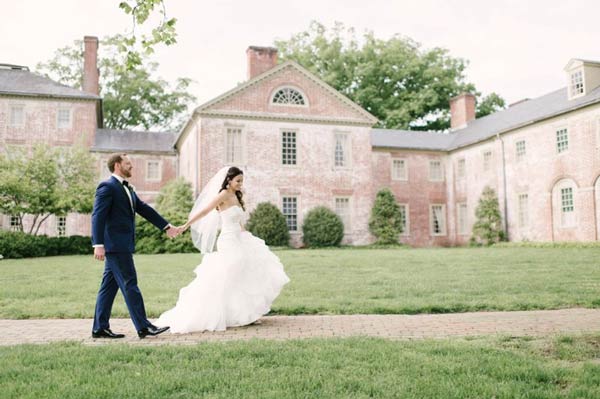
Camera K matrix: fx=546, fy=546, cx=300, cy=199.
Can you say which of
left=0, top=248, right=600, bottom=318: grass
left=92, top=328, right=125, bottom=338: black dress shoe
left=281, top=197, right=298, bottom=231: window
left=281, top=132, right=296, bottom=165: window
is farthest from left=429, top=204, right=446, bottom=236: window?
left=92, top=328, right=125, bottom=338: black dress shoe

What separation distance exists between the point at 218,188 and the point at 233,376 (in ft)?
12.4

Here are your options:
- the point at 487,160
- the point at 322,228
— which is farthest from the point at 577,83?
the point at 322,228

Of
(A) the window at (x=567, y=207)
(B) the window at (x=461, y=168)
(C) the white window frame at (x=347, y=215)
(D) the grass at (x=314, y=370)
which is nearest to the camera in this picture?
(D) the grass at (x=314, y=370)

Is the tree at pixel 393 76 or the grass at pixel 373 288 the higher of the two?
the tree at pixel 393 76

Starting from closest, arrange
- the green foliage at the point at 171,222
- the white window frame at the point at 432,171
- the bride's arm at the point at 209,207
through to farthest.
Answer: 1. the bride's arm at the point at 209,207
2. the green foliage at the point at 171,222
3. the white window frame at the point at 432,171

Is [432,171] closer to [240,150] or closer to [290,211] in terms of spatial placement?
[290,211]

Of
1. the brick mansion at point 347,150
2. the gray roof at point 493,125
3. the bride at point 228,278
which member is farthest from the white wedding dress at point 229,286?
the gray roof at point 493,125

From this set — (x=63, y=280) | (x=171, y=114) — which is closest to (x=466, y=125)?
(x=171, y=114)

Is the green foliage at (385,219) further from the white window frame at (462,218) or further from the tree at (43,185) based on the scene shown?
the tree at (43,185)

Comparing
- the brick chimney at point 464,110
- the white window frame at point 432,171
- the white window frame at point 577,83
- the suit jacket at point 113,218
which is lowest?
the suit jacket at point 113,218

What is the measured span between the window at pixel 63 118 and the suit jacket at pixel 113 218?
3113 cm

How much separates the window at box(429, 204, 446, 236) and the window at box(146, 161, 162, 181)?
57.9 feet

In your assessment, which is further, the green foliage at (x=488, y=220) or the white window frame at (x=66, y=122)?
the white window frame at (x=66, y=122)

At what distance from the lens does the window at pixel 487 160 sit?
3178 centimetres
